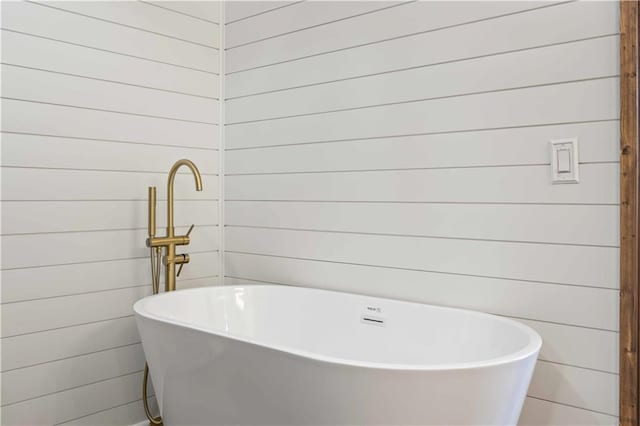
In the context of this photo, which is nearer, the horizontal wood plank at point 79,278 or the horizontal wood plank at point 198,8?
the horizontal wood plank at point 79,278

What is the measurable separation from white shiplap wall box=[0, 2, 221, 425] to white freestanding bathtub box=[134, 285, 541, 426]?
374mm

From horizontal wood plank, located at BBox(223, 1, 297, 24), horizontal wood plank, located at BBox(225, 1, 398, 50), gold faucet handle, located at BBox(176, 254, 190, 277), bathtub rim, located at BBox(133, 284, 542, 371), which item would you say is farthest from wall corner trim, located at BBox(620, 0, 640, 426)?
gold faucet handle, located at BBox(176, 254, 190, 277)

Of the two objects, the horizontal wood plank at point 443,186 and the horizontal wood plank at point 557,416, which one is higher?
the horizontal wood plank at point 443,186

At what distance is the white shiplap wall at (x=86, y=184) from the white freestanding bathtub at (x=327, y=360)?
1.23 ft

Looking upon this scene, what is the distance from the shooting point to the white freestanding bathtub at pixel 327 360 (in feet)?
4.19

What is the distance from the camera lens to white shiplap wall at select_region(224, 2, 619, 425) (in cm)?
162

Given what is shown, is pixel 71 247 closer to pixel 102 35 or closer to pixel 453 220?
pixel 102 35

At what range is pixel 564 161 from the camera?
1.65m

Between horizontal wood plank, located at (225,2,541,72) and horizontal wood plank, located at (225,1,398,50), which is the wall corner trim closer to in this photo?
horizontal wood plank, located at (225,2,541,72)

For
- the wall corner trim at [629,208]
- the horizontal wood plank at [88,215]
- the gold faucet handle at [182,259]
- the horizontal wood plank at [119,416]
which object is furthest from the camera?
the gold faucet handle at [182,259]

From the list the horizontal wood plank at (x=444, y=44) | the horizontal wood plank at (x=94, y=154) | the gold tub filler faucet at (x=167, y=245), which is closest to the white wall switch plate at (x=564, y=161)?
the horizontal wood plank at (x=444, y=44)

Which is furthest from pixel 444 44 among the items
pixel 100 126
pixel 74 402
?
pixel 74 402

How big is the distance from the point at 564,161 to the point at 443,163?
16.7 inches

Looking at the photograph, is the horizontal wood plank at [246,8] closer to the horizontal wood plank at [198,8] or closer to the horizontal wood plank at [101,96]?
the horizontal wood plank at [198,8]
